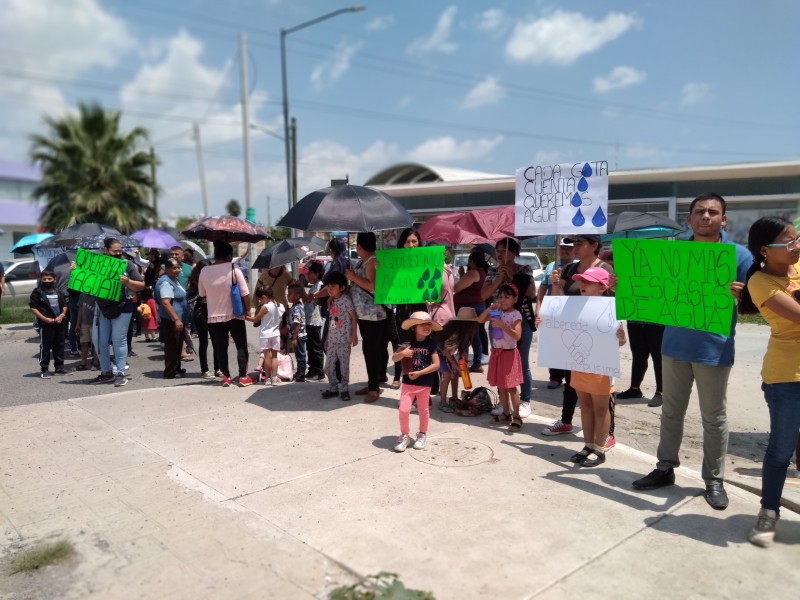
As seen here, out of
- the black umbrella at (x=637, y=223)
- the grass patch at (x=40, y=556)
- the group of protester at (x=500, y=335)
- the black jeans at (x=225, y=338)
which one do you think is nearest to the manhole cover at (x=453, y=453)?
the group of protester at (x=500, y=335)

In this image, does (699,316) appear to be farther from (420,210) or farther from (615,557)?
(420,210)

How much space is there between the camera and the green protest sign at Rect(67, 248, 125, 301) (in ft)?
24.7

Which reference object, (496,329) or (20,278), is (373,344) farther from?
(20,278)

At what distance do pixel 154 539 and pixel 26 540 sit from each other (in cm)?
83

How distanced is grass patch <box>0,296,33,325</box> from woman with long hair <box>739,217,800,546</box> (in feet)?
54.0

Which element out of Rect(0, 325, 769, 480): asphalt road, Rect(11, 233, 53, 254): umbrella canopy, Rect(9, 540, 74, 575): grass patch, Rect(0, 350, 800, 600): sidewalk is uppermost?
Rect(11, 233, 53, 254): umbrella canopy

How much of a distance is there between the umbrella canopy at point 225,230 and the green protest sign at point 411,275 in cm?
267

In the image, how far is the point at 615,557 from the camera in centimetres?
338

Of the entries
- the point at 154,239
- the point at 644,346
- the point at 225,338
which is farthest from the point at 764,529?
the point at 154,239

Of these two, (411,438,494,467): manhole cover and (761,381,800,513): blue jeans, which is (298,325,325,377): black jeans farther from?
(761,381,800,513): blue jeans

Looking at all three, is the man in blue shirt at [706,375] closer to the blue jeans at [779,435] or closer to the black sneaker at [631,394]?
the blue jeans at [779,435]

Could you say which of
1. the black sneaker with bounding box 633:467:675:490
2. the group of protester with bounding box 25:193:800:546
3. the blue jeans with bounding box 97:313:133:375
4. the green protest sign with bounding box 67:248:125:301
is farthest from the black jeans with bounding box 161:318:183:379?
the black sneaker with bounding box 633:467:675:490

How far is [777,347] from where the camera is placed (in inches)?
139

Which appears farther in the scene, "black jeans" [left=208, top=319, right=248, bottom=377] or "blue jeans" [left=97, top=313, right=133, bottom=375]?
"blue jeans" [left=97, top=313, right=133, bottom=375]
